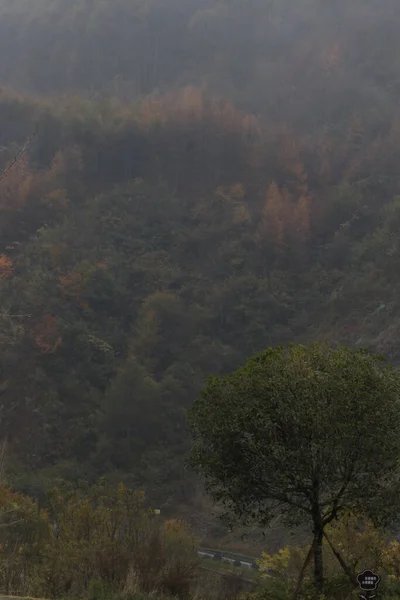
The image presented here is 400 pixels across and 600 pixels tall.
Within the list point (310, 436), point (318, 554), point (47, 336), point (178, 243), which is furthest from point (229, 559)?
point (178, 243)

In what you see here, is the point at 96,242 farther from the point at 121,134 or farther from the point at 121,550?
the point at 121,550

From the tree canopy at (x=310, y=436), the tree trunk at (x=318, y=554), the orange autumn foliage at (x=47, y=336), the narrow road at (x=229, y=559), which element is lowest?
the narrow road at (x=229, y=559)

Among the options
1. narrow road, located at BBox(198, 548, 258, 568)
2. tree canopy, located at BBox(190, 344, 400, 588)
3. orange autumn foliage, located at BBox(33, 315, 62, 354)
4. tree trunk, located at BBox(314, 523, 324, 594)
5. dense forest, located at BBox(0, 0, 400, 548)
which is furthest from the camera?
orange autumn foliage, located at BBox(33, 315, 62, 354)

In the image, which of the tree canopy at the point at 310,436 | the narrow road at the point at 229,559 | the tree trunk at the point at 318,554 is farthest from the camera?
the narrow road at the point at 229,559

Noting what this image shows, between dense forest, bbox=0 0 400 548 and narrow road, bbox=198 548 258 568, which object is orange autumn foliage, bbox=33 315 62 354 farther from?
narrow road, bbox=198 548 258 568

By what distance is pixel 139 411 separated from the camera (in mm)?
33562

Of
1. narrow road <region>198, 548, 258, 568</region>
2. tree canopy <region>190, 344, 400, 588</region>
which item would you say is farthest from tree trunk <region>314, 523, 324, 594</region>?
narrow road <region>198, 548, 258, 568</region>

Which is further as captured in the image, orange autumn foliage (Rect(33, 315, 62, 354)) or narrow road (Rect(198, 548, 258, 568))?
orange autumn foliage (Rect(33, 315, 62, 354))

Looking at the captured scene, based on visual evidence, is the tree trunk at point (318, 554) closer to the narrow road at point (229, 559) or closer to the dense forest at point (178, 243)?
the narrow road at point (229, 559)

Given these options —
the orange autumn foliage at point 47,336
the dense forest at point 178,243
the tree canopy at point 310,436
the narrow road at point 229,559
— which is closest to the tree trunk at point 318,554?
the tree canopy at point 310,436

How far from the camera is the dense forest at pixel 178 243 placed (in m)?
34.0

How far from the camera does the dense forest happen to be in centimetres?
3403

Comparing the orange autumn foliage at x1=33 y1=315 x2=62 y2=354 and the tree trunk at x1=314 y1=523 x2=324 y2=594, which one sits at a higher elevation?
the orange autumn foliage at x1=33 y1=315 x2=62 y2=354

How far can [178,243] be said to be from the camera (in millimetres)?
47750
